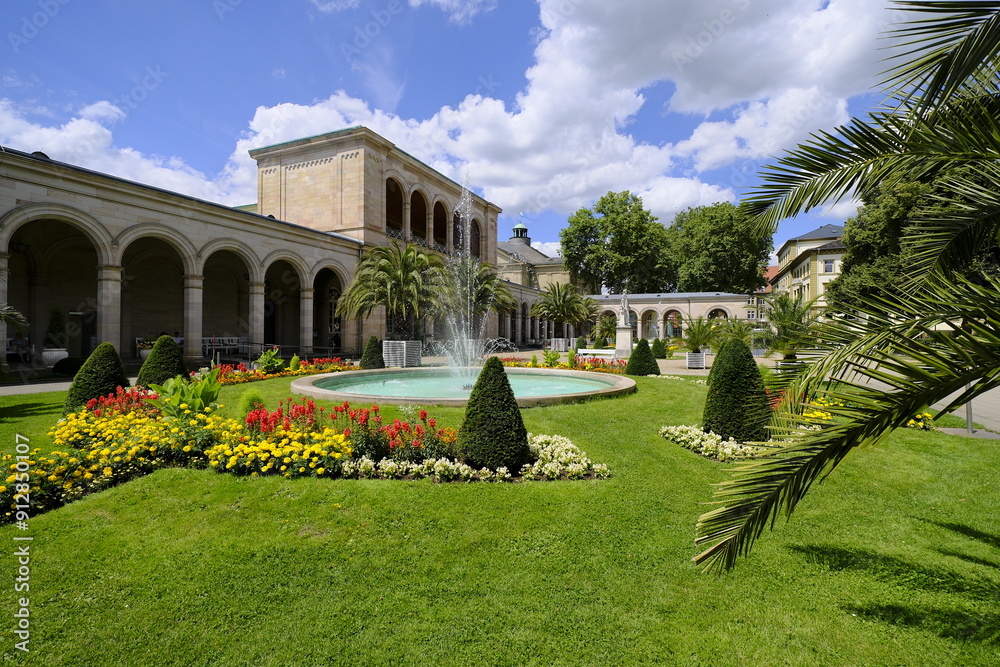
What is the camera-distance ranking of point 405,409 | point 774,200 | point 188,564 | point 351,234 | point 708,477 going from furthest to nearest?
point 351,234 → point 405,409 → point 708,477 → point 774,200 → point 188,564

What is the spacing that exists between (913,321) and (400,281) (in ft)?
61.8

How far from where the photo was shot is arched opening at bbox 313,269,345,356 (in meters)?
29.2

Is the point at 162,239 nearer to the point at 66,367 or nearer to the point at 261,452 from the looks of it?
the point at 66,367

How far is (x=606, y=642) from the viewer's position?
309cm

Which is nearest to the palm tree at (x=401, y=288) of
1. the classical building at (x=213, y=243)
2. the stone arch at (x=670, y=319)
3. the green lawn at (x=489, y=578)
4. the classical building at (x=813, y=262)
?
the classical building at (x=213, y=243)

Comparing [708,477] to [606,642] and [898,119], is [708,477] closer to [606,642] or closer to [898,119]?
[606,642]

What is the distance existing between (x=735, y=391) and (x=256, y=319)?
64.4ft

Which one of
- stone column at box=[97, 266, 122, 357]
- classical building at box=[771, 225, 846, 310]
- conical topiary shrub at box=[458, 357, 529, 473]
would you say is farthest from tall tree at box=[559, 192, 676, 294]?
conical topiary shrub at box=[458, 357, 529, 473]

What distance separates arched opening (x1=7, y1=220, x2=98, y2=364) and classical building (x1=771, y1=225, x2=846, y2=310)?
145 ft

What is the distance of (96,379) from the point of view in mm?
8086

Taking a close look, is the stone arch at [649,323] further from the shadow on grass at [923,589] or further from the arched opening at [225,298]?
the shadow on grass at [923,589]

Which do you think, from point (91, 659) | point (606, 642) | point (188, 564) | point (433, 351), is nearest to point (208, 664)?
point (91, 659)

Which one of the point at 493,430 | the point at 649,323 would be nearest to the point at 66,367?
the point at 493,430

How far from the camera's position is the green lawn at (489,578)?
9.95ft
